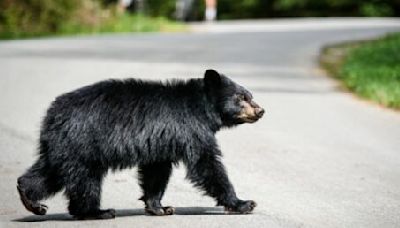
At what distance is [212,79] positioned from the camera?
24.9 ft

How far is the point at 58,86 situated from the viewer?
57.0ft

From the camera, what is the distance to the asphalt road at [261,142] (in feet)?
25.1

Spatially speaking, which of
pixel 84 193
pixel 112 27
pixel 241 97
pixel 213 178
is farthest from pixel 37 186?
pixel 112 27

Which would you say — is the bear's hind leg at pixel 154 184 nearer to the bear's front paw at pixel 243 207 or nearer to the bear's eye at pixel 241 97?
the bear's front paw at pixel 243 207

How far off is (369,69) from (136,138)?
1267 centimetres

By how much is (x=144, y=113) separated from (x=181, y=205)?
109cm

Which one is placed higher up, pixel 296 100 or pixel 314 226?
pixel 314 226

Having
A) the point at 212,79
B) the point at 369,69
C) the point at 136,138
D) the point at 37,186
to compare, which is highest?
the point at 212,79

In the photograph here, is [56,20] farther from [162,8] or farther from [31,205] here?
[31,205]

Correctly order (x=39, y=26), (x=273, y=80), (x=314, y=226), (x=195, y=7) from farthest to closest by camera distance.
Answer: (x=195, y=7), (x=39, y=26), (x=273, y=80), (x=314, y=226)

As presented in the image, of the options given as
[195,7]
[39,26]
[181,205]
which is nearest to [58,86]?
[181,205]

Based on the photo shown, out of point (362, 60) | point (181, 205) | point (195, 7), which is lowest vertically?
point (195, 7)

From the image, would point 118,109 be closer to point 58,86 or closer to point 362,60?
point 58,86

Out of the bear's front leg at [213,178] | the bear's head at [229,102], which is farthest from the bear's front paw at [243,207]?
the bear's head at [229,102]
